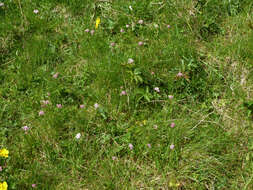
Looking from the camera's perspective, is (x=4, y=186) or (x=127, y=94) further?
(x=127, y=94)

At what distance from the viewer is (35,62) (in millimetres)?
3359

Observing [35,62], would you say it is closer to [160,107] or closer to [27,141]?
[27,141]

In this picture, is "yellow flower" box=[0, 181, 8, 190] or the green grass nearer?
"yellow flower" box=[0, 181, 8, 190]

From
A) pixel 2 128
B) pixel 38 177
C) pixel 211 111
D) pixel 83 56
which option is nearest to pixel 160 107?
pixel 211 111

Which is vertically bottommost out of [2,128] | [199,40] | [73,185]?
[73,185]

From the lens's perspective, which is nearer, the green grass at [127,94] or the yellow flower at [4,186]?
the yellow flower at [4,186]

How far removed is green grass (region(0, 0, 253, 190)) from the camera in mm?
2615

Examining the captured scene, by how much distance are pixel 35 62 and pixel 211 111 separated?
1870 mm

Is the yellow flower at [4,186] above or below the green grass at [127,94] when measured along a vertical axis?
below

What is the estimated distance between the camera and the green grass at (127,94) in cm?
262

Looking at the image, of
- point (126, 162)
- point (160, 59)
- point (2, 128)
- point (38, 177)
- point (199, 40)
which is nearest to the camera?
point (38, 177)

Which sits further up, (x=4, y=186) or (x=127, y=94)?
(x=127, y=94)

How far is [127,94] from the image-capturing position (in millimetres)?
3000

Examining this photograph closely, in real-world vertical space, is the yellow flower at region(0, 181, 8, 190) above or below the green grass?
below
